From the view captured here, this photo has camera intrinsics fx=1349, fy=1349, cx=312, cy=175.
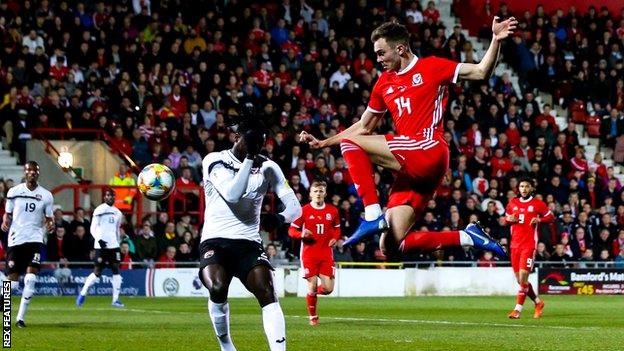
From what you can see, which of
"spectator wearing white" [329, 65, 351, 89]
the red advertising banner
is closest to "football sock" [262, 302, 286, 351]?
the red advertising banner

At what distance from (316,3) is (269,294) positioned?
83.0 feet

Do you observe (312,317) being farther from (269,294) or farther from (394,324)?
(269,294)

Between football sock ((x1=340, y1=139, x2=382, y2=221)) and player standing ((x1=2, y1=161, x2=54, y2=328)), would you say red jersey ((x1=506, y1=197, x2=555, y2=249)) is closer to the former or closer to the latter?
player standing ((x1=2, y1=161, x2=54, y2=328))

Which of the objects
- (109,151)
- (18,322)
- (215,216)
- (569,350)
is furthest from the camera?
(109,151)

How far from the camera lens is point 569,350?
49.4 ft

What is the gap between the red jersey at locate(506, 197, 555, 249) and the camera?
22656mm

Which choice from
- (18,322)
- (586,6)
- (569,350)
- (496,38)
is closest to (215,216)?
(496,38)

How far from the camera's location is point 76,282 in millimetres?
29156

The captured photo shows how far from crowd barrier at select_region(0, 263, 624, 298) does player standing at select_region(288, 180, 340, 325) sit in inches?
337

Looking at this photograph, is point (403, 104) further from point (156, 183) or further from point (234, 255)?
point (156, 183)

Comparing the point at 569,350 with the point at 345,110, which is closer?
the point at 569,350

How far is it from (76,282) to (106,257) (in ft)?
12.5

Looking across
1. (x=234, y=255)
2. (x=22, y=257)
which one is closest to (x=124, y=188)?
(x=22, y=257)

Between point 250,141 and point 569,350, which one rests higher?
point 250,141
